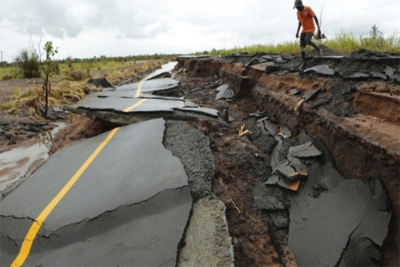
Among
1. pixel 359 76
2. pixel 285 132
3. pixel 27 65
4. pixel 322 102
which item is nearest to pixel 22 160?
pixel 285 132

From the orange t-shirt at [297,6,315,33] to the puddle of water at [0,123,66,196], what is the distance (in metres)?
7.50

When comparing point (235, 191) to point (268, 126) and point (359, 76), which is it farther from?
point (359, 76)

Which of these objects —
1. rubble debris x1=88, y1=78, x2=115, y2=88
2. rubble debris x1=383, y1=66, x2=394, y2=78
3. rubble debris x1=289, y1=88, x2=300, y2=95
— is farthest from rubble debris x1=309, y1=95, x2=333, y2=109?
rubble debris x1=88, y1=78, x2=115, y2=88

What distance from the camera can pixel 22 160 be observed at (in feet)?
23.2

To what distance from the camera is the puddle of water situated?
237 inches

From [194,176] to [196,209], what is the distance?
1.95 feet

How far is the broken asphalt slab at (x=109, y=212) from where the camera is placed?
9.34 ft

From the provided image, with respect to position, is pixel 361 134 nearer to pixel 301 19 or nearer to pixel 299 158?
pixel 299 158

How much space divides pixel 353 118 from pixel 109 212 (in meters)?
3.90

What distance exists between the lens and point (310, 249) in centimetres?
354

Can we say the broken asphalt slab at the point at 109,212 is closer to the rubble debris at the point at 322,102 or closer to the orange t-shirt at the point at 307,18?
the rubble debris at the point at 322,102

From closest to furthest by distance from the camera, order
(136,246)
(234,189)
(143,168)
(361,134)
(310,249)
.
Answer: (136,246) < (310,249) < (361,134) < (143,168) < (234,189)

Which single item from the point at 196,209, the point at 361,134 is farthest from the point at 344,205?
the point at 196,209

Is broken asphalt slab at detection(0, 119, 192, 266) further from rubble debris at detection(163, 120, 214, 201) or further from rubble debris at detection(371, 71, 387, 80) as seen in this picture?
rubble debris at detection(371, 71, 387, 80)
